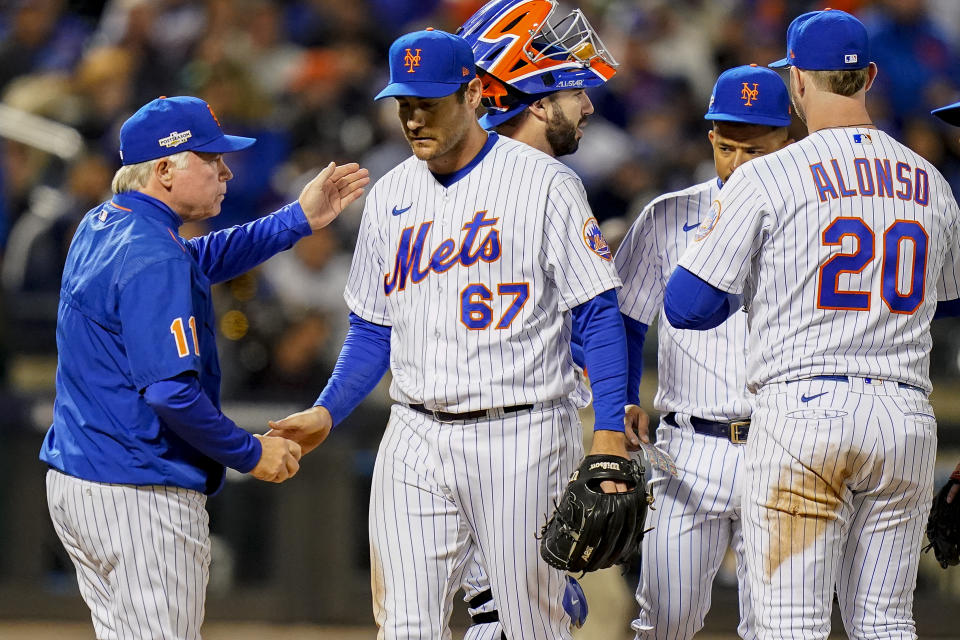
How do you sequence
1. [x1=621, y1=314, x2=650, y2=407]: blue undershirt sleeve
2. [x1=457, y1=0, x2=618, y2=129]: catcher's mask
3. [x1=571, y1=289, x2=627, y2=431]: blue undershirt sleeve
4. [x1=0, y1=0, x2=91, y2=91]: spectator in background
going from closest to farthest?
[x1=571, y1=289, x2=627, y2=431]: blue undershirt sleeve, [x1=457, y1=0, x2=618, y2=129]: catcher's mask, [x1=621, y1=314, x2=650, y2=407]: blue undershirt sleeve, [x1=0, y1=0, x2=91, y2=91]: spectator in background

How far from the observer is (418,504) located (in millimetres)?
3678

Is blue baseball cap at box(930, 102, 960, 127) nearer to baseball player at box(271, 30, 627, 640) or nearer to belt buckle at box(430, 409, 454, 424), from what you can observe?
baseball player at box(271, 30, 627, 640)

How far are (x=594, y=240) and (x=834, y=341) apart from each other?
2.33 ft

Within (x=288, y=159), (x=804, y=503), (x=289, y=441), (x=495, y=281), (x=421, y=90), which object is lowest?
(x=804, y=503)

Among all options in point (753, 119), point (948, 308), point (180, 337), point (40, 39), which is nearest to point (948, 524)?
point (948, 308)

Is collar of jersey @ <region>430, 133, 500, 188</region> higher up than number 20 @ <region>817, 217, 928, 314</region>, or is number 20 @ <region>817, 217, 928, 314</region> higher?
collar of jersey @ <region>430, 133, 500, 188</region>

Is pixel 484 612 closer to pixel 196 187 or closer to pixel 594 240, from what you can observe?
pixel 594 240

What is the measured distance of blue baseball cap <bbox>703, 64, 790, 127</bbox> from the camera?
167 inches

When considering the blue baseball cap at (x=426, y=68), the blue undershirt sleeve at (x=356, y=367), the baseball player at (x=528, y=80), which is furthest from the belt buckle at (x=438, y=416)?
the blue baseball cap at (x=426, y=68)

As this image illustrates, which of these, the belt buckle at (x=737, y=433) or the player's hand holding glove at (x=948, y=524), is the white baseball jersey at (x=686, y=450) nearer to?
the belt buckle at (x=737, y=433)

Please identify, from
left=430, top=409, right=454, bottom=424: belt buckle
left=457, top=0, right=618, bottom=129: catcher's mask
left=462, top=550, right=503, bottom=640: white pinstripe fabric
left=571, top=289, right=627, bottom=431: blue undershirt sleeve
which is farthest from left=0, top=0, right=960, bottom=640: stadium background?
left=571, top=289, right=627, bottom=431: blue undershirt sleeve

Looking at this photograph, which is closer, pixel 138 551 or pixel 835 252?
pixel 835 252

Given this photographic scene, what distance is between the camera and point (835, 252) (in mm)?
3379

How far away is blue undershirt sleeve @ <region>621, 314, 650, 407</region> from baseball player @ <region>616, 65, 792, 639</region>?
0.02m
